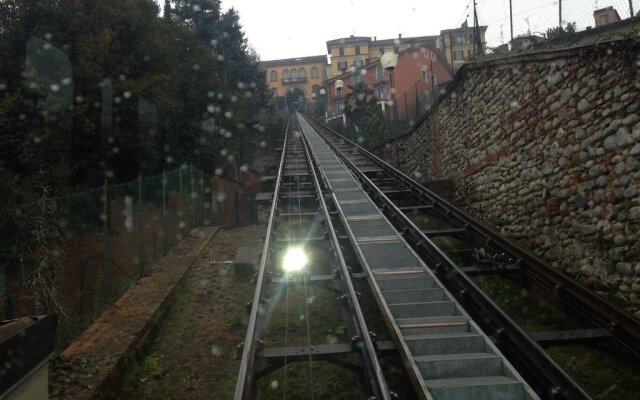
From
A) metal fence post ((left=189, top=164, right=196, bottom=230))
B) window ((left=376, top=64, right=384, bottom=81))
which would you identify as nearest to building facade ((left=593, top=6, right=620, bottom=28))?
metal fence post ((left=189, top=164, right=196, bottom=230))

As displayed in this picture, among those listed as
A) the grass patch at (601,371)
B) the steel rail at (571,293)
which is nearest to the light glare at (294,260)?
the steel rail at (571,293)

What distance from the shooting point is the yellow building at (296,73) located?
100812 mm

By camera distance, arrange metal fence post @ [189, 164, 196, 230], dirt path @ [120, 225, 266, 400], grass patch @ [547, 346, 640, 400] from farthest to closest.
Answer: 1. metal fence post @ [189, 164, 196, 230]
2. dirt path @ [120, 225, 266, 400]
3. grass patch @ [547, 346, 640, 400]

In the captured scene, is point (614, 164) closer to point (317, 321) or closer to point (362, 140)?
point (317, 321)

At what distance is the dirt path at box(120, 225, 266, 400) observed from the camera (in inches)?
196

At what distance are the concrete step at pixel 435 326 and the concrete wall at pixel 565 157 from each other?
2116 mm

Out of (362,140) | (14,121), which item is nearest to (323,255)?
(14,121)

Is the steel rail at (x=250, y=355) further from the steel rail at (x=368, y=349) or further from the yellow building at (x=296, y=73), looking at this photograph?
the yellow building at (x=296, y=73)

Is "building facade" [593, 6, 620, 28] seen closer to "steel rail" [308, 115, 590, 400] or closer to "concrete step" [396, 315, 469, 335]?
"steel rail" [308, 115, 590, 400]

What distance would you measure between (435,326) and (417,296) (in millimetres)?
851

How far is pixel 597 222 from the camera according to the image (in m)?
6.07

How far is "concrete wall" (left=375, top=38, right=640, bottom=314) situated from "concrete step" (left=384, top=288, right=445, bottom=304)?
2.15 meters

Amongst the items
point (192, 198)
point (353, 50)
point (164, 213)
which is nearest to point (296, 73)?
point (353, 50)

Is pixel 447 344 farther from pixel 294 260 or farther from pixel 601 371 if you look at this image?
pixel 294 260
